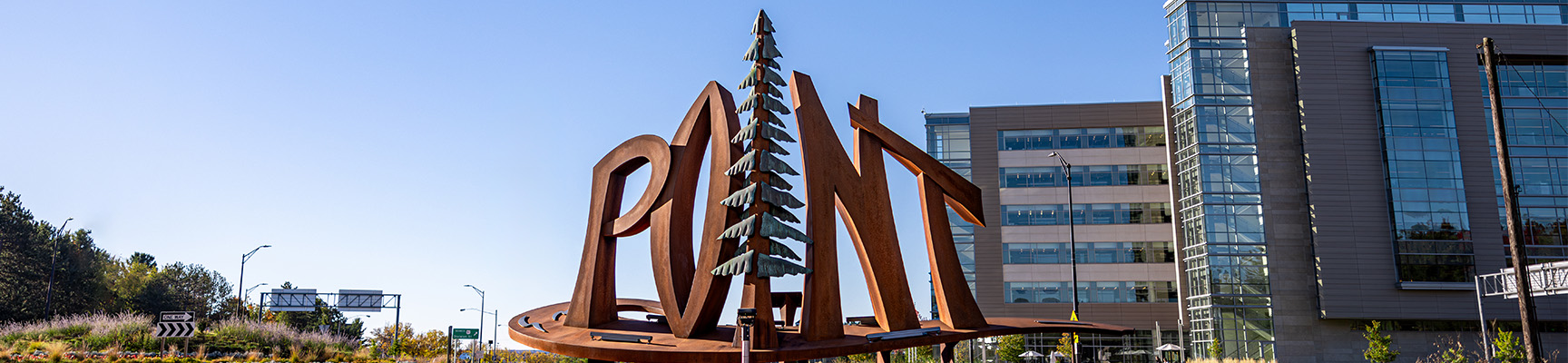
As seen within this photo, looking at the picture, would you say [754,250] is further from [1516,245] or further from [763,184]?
[1516,245]

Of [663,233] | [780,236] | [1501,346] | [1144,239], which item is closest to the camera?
[780,236]

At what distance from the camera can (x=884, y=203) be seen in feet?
73.3

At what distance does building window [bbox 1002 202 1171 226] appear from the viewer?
56844 millimetres

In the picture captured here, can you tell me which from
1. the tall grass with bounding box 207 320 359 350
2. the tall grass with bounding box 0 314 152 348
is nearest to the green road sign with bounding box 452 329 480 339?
the tall grass with bounding box 207 320 359 350

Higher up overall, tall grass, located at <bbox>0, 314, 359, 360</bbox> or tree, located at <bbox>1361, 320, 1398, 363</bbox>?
tall grass, located at <bbox>0, 314, 359, 360</bbox>

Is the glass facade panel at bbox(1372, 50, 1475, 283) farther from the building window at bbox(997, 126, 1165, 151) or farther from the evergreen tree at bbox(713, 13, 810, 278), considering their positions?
the evergreen tree at bbox(713, 13, 810, 278)

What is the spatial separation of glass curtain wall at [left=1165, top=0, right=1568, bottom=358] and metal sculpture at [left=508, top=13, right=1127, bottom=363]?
91.6 feet

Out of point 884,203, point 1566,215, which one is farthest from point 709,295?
point 1566,215

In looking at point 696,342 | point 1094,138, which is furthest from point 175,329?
point 1094,138

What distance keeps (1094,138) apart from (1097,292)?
28.5ft

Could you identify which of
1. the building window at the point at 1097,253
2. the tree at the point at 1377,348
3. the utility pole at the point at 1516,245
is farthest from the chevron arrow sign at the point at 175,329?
the tree at the point at 1377,348

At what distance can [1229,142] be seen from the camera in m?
50.6

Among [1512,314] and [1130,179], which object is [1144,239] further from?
[1512,314]

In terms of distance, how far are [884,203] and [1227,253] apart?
3323cm
